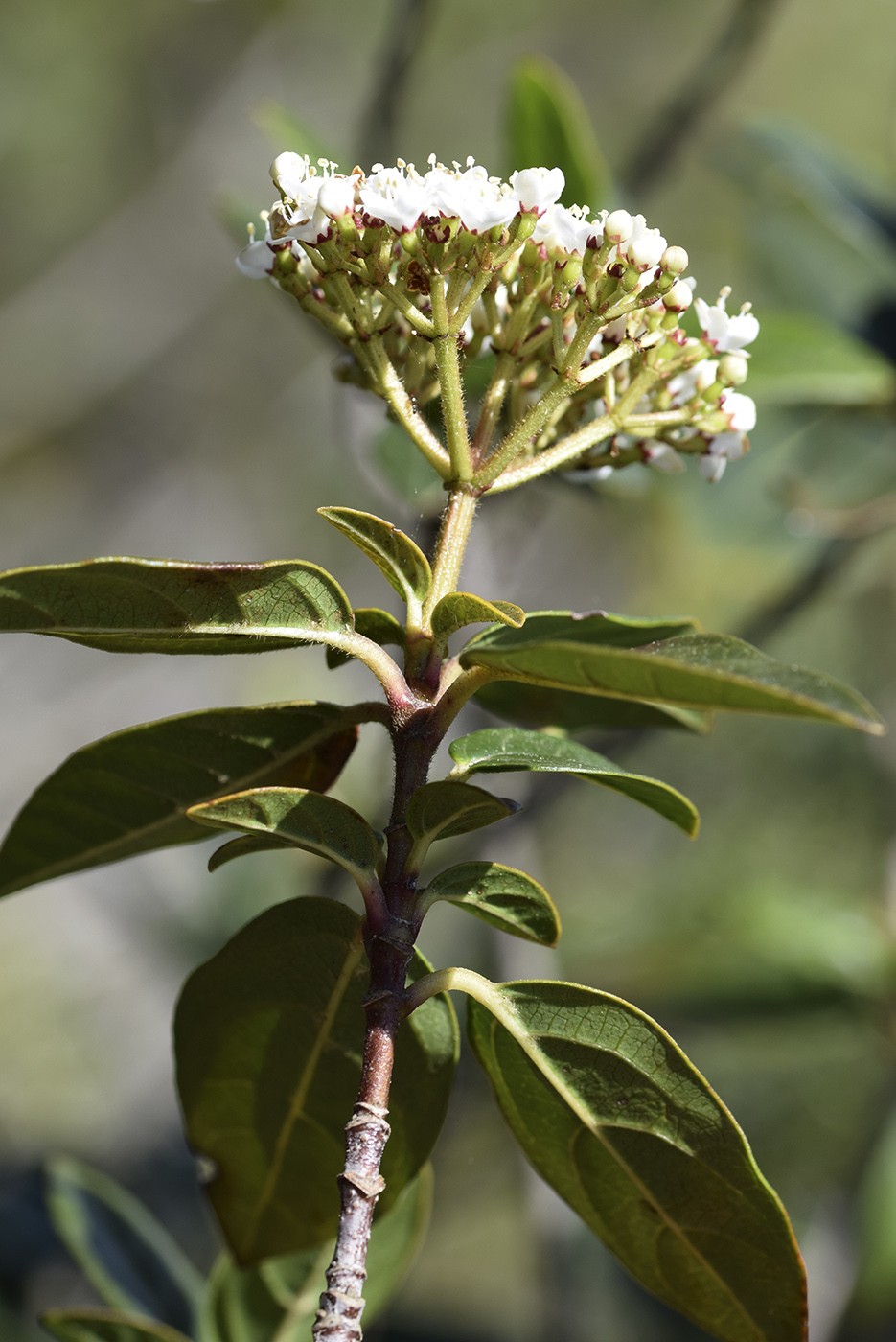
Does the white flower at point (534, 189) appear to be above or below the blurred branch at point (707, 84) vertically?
below

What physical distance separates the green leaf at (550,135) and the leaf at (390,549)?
1.00 meters

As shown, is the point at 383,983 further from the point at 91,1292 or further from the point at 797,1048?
the point at 797,1048

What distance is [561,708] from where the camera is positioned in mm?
932

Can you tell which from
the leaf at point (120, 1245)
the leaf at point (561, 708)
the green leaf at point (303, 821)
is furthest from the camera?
the leaf at point (120, 1245)

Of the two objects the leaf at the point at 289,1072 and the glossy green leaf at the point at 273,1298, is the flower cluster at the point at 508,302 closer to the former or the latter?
the leaf at the point at 289,1072

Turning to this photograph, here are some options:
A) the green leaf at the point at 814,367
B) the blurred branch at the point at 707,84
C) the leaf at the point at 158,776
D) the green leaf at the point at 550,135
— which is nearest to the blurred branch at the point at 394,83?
the green leaf at the point at 550,135

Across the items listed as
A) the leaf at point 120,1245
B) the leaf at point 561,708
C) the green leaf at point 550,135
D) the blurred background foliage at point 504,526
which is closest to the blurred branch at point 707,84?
the blurred background foliage at point 504,526

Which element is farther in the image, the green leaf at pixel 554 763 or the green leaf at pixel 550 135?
the green leaf at pixel 550 135

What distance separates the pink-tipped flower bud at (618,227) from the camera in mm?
673

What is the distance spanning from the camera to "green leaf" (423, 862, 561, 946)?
68cm

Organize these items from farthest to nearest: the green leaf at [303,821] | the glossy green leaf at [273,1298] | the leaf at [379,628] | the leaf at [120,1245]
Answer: the leaf at [120,1245] < the glossy green leaf at [273,1298] < the leaf at [379,628] < the green leaf at [303,821]

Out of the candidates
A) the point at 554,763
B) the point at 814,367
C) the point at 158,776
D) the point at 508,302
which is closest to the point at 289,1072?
the point at 158,776

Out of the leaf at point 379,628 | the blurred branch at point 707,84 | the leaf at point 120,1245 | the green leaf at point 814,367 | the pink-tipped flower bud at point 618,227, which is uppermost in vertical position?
the blurred branch at point 707,84

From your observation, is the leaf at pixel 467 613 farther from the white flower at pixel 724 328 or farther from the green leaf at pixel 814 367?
the green leaf at pixel 814 367
